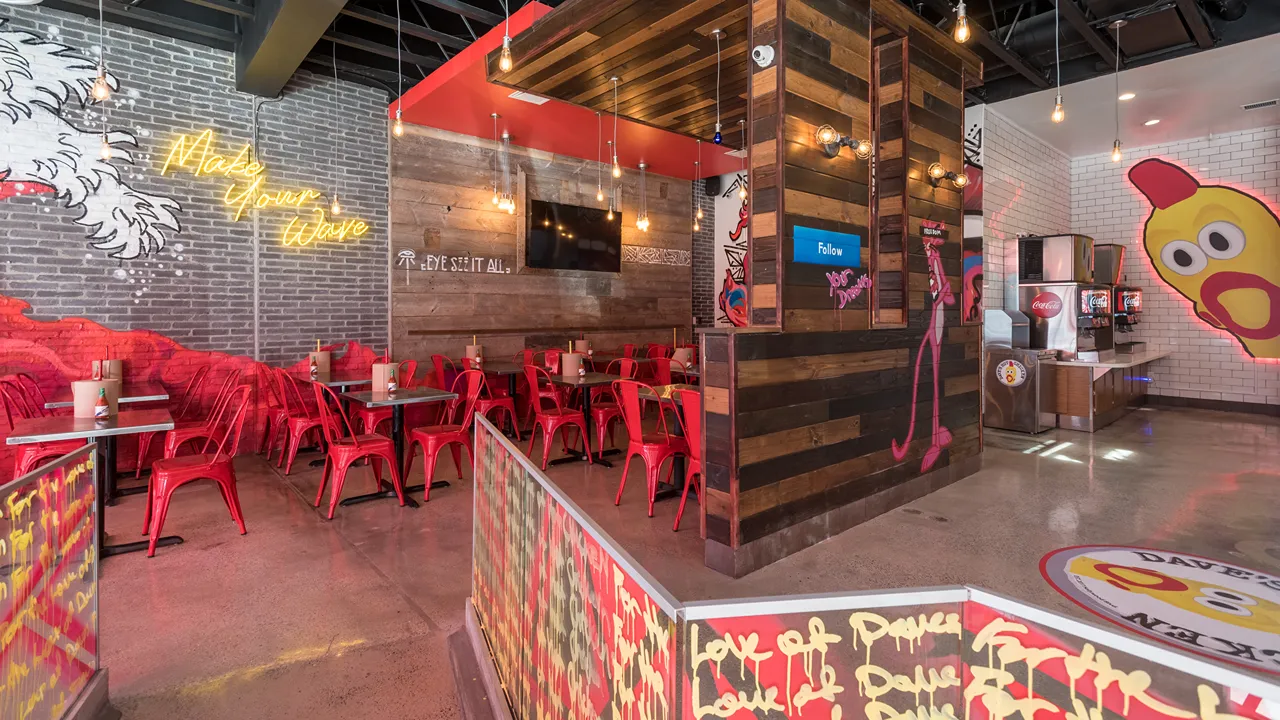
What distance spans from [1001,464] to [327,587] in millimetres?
5621

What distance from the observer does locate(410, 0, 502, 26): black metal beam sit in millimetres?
5262

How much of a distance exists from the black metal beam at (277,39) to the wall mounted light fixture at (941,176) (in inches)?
179

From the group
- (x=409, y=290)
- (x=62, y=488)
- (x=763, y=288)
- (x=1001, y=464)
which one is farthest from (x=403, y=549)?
(x=1001, y=464)

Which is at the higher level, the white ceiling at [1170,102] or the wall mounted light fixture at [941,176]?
the white ceiling at [1170,102]

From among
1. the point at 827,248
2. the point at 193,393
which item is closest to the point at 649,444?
the point at 827,248

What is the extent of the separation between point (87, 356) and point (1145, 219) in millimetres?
13053

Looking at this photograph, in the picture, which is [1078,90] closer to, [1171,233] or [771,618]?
[1171,233]

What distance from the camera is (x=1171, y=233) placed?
352 inches

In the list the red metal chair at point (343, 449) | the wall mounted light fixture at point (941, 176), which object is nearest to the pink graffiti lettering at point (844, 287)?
the wall mounted light fixture at point (941, 176)

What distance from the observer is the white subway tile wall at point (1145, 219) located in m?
8.27

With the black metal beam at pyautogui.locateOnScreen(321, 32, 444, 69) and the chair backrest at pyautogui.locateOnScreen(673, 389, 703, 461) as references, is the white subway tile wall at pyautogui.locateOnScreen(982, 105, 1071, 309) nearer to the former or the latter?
the chair backrest at pyautogui.locateOnScreen(673, 389, 703, 461)

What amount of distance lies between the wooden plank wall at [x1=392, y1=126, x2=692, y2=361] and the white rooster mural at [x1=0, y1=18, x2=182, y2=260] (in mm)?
2330

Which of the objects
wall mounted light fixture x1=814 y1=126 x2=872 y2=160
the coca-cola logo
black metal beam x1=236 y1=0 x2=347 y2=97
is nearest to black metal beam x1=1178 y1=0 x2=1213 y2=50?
the coca-cola logo

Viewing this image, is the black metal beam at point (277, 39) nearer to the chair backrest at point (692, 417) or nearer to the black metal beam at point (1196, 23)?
the chair backrest at point (692, 417)
